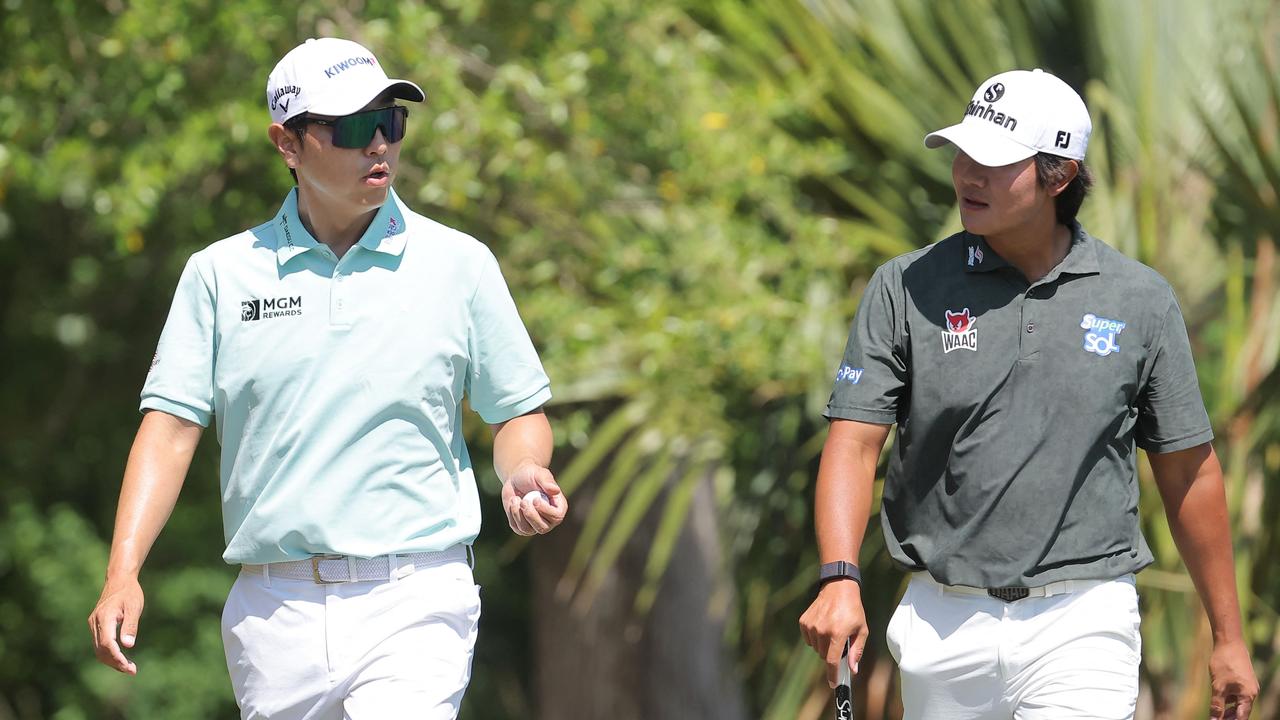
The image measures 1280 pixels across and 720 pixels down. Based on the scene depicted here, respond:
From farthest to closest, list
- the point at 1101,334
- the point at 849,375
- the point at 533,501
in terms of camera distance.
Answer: the point at 849,375, the point at 1101,334, the point at 533,501

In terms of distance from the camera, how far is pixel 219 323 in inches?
132

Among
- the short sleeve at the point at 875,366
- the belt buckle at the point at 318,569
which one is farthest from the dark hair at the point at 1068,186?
the belt buckle at the point at 318,569

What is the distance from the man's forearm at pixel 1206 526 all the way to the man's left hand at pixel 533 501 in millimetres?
1251

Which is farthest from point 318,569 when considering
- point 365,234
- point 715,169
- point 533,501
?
point 715,169

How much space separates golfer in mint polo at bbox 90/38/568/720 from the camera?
3248mm

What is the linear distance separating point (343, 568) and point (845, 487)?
981 millimetres

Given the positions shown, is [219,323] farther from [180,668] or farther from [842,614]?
[180,668]

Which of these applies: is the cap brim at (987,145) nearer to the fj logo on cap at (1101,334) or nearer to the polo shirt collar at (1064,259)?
the polo shirt collar at (1064,259)

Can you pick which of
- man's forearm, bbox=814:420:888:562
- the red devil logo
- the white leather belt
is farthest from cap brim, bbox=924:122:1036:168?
the white leather belt

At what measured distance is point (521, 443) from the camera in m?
3.41

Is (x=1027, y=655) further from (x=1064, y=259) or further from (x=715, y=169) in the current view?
(x=715, y=169)

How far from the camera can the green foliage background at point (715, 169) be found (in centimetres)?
578

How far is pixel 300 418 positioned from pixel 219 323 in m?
0.26

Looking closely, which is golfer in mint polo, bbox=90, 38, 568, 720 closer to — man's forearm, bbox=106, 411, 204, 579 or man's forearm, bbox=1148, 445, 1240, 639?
man's forearm, bbox=106, 411, 204, 579
